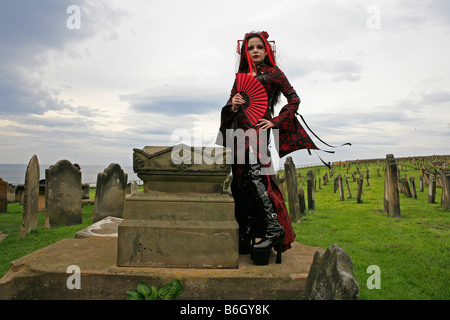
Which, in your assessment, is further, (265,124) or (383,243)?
(383,243)

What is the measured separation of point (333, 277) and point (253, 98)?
2078 millimetres

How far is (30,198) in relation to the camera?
7348 millimetres

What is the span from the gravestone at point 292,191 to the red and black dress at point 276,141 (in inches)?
203

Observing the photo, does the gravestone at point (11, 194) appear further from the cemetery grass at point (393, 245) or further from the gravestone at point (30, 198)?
the cemetery grass at point (393, 245)

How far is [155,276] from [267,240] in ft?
3.81

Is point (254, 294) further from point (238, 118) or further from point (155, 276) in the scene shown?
point (238, 118)

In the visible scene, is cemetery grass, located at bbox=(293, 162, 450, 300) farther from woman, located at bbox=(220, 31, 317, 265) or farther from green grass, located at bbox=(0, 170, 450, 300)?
woman, located at bbox=(220, 31, 317, 265)

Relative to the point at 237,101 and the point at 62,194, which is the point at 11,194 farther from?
the point at 237,101

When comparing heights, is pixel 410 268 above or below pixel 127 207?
below

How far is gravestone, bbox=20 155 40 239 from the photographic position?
717 cm

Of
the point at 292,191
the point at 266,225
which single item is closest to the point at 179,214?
the point at 266,225

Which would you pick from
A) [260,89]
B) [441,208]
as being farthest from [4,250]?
[441,208]

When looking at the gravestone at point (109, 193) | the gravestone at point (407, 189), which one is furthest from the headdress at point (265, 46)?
the gravestone at point (407, 189)
